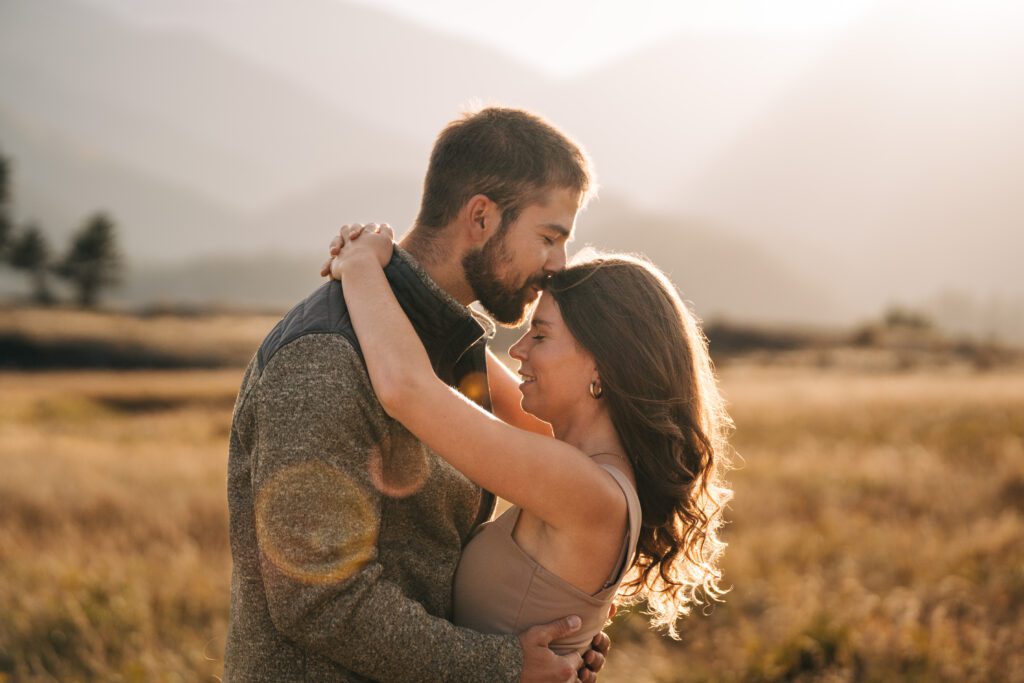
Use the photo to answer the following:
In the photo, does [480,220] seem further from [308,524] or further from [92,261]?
[92,261]

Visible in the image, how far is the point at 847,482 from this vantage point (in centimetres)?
1028

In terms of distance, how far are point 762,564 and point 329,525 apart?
6.16 meters

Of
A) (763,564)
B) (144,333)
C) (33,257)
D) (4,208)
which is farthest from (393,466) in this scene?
(4,208)

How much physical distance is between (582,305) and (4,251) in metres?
86.3

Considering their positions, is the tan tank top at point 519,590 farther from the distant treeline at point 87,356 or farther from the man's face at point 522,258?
the distant treeline at point 87,356

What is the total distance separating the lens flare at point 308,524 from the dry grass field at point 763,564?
3.59m

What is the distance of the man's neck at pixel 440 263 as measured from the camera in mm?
2957

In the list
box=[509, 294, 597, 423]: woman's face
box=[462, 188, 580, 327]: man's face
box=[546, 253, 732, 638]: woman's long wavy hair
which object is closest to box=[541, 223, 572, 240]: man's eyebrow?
box=[462, 188, 580, 327]: man's face

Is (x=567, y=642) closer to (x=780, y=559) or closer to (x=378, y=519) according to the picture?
(x=378, y=519)

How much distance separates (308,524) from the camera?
217cm

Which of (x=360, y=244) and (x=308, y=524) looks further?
(x=360, y=244)

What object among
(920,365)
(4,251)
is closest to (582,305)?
(920,365)

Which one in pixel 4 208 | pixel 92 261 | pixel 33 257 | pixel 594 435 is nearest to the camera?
pixel 594 435

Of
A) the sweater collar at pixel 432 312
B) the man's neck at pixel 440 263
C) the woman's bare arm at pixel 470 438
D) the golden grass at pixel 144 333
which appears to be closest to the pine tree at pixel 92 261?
the golden grass at pixel 144 333
